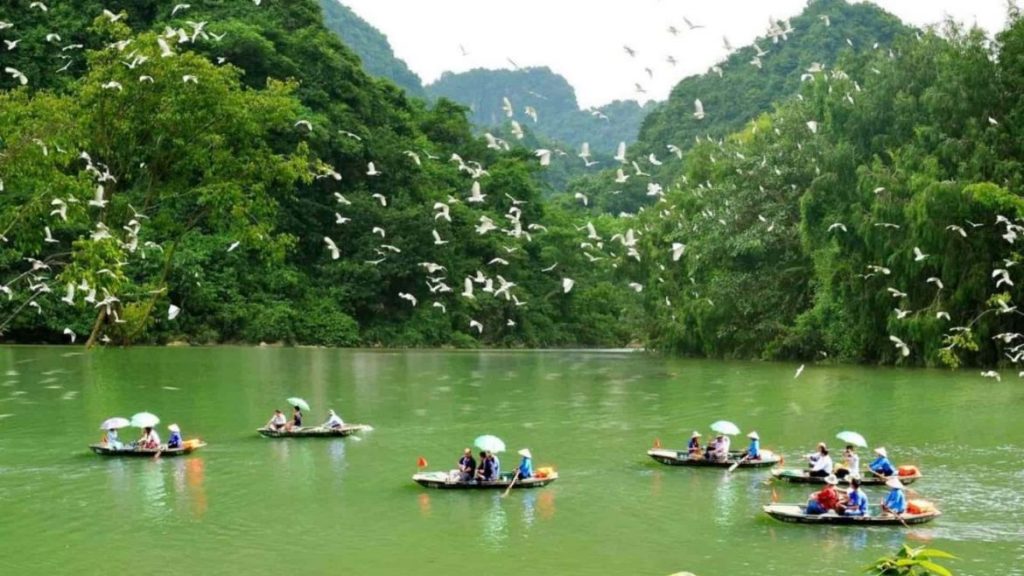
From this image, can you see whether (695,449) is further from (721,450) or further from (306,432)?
(306,432)

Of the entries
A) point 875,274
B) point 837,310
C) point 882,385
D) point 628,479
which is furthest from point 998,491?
point 837,310

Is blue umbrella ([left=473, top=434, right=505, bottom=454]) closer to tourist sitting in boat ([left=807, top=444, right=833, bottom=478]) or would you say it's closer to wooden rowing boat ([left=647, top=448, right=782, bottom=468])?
wooden rowing boat ([left=647, top=448, right=782, bottom=468])

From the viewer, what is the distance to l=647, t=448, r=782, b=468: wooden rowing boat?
76.7 feet

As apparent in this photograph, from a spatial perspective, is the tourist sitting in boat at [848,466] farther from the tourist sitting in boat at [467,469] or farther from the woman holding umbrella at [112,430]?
the woman holding umbrella at [112,430]

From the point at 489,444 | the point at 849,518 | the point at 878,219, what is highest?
the point at 878,219

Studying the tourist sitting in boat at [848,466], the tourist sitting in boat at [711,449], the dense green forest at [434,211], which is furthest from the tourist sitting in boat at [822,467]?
the dense green forest at [434,211]

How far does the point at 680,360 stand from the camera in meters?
55.6

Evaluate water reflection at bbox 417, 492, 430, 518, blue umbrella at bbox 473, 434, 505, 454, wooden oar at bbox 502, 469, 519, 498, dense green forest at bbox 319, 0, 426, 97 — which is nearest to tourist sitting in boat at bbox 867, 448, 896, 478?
wooden oar at bbox 502, 469, 519, 498

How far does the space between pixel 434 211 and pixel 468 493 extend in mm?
44886

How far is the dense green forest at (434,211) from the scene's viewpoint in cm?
3956

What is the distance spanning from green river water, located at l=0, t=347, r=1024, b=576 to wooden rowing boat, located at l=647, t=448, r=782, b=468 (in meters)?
0.32

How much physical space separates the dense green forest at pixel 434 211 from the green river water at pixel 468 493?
3604 mm

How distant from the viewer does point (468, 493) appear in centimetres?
2078

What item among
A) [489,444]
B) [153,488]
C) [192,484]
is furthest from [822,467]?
[153,488]
